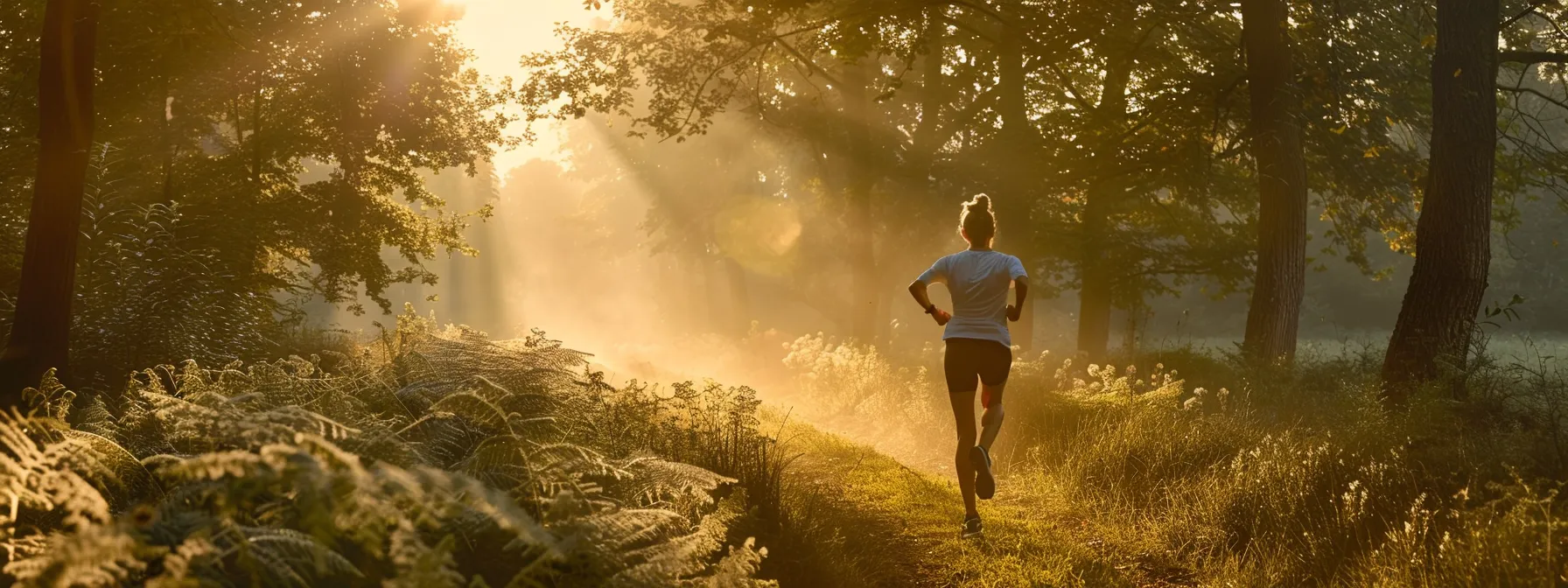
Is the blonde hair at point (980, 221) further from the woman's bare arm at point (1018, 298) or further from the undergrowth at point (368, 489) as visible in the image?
the undergrowth at point (368, 489)

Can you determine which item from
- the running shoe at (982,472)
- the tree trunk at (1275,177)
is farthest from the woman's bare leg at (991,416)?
the tree trunk at (1275,177)

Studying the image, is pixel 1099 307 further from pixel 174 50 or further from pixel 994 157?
pixel 174 50

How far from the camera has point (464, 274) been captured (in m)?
101

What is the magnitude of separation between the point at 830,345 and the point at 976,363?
1502 cm

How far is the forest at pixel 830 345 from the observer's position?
3139mm

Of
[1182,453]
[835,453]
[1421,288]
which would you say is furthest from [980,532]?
[1421,288]

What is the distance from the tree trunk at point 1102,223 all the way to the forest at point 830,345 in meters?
0.10

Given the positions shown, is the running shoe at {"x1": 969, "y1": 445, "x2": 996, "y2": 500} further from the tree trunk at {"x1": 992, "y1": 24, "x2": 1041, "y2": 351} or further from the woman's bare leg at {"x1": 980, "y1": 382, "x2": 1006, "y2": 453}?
the tree trunk at {"x1": 992, "y1": 24, "x2": 1041, "y2": 351}

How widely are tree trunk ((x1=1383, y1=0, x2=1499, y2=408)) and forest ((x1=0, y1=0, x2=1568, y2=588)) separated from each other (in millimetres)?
41

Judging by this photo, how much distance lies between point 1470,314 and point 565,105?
14.7m

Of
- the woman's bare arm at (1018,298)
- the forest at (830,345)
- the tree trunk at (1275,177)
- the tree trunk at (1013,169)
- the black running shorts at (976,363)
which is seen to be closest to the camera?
the forest at (830,345)

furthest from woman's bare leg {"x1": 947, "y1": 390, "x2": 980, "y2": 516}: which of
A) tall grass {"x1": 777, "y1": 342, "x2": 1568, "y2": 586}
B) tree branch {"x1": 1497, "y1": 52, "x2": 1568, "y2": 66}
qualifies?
tree branch {"x1": 1497, "y1": 52, "x2": 1568, "y2": 66}

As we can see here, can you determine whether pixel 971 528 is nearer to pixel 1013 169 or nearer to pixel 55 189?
pixel 55 189

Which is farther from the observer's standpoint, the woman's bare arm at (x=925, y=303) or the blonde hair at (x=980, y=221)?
the blonde hair at (x=980, y=221)
